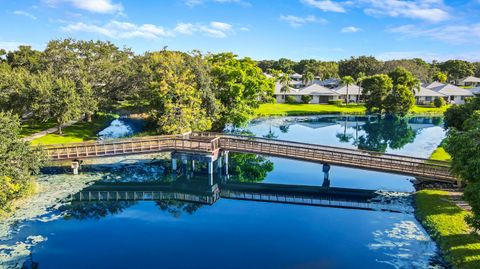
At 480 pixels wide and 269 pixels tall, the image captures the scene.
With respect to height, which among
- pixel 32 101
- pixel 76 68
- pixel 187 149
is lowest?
pixel 187 149

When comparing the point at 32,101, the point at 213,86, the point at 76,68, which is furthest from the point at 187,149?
the point at 76,68

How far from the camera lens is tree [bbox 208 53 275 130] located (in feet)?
191

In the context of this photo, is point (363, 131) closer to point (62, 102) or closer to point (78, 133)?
point (78, 133)

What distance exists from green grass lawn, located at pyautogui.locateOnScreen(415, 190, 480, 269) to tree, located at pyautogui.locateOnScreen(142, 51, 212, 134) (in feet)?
93.7

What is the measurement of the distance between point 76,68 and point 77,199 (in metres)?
36.7

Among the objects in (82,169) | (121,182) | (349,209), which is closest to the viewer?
(349,209)

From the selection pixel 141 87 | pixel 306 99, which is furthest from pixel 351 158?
pixel 306 99

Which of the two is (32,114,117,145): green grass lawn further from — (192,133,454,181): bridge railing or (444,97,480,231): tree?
(444,97,480,231): tree

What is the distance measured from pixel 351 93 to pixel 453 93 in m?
29.0

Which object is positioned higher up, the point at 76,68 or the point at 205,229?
the point at 76,68

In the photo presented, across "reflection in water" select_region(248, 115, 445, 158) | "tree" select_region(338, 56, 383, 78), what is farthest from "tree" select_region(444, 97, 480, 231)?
"tree" select_region(338, 56, 383, 78)

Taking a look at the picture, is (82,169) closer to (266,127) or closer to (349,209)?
(349,209)

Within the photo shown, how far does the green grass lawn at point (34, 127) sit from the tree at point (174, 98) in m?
17.0

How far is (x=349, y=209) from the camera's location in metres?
31.3
